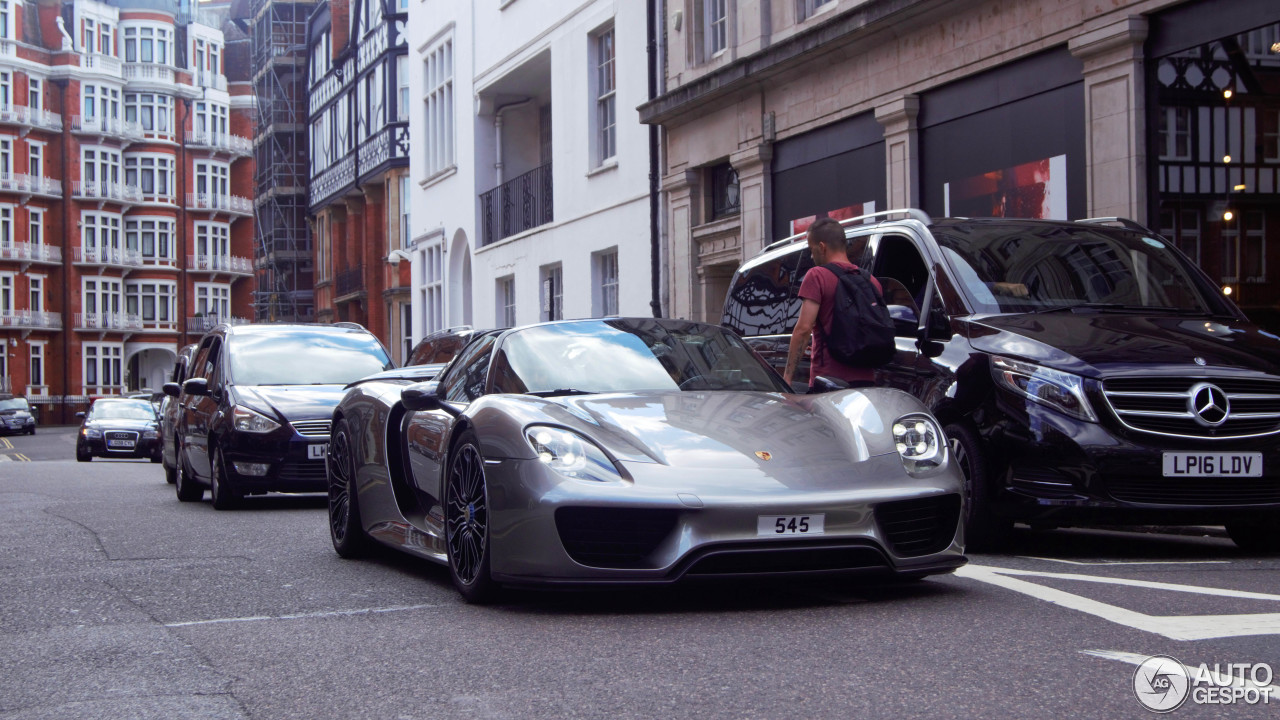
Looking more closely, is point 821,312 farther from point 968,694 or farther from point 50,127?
point 50,127

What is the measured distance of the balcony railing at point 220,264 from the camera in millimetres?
82750

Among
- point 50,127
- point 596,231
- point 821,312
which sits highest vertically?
point 50,127

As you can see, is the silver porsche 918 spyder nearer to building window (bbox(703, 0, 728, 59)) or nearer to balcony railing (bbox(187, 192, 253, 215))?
building window (bbox(703, 0, 728, 59))

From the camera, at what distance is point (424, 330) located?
37.4 meters

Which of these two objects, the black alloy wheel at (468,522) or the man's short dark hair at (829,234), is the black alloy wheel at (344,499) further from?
the man's short dark hair at (829,234)

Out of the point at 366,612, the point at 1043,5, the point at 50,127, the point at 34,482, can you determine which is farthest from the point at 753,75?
the point at 50,127

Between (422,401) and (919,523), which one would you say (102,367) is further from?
(919,523)

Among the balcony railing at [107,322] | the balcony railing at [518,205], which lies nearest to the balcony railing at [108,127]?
the balcony railing at [107,322]

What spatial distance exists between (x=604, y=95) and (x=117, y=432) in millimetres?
16386

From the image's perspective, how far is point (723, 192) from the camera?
21.7 metres

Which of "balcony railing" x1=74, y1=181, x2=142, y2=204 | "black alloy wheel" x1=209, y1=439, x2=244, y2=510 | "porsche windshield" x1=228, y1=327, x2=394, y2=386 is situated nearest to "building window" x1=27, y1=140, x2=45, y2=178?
"balcony railing" x1=74, y1=181, x2=142, y2=204

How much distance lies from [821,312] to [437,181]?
1096 inches

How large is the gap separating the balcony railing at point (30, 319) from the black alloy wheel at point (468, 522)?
241 ft

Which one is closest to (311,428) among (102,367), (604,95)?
(604,95)
